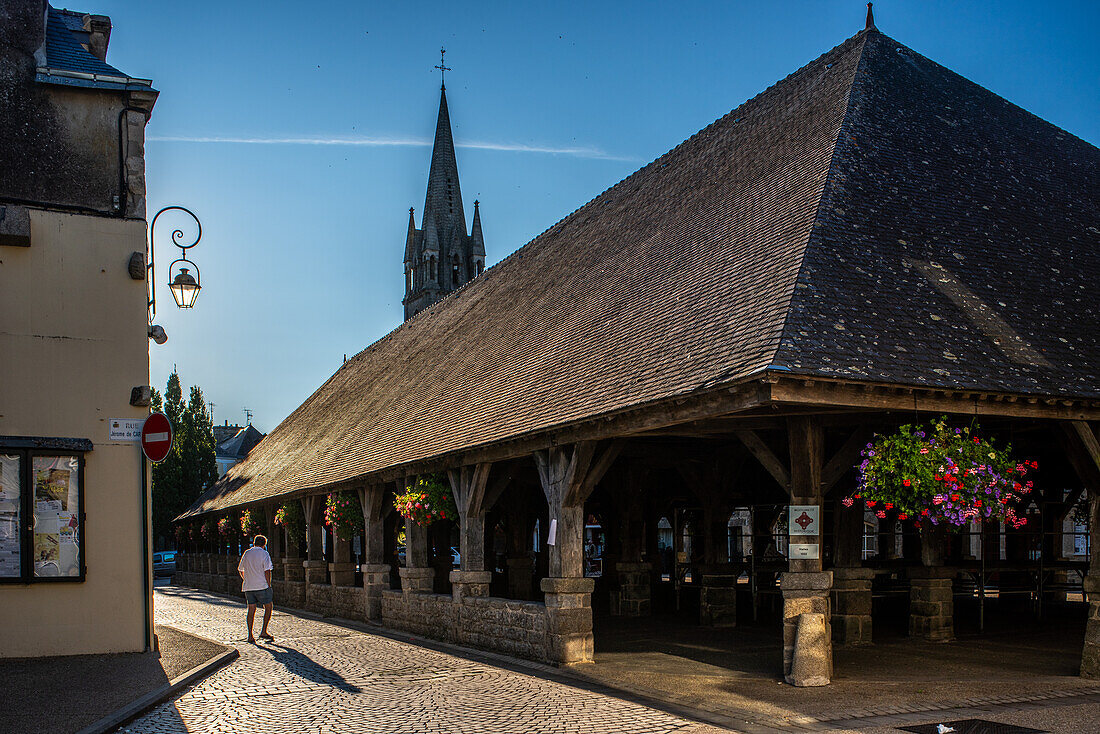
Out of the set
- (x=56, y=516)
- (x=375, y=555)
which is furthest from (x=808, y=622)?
(x=375, y=555)

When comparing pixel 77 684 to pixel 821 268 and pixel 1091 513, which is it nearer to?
pixel 821 268

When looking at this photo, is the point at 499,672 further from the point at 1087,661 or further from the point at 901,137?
the point at 901,137

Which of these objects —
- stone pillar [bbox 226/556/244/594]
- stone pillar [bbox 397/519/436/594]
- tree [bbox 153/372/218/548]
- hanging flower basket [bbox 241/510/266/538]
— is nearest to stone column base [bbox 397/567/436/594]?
stone pillar [bbox 397/519/436/594]

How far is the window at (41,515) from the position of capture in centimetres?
1073

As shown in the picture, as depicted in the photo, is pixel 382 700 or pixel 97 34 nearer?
pixel 382 700

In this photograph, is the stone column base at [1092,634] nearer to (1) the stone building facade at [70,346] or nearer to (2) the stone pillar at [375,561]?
(1) the stone building facade at [70,346]

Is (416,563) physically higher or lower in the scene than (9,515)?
lower

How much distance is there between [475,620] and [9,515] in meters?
5.58

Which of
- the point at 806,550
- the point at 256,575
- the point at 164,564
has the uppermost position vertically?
the point at 806,550

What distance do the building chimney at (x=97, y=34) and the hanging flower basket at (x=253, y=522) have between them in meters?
15.1

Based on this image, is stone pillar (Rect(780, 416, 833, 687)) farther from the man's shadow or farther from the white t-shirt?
the white t-shirt

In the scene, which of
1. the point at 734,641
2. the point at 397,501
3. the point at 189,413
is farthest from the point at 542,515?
the point at 189,413

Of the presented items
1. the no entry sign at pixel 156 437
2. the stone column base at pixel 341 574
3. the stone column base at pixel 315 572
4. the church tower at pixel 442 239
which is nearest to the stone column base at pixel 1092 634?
the no entry sign at pixel 156 437

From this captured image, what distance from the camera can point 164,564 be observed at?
164ft
